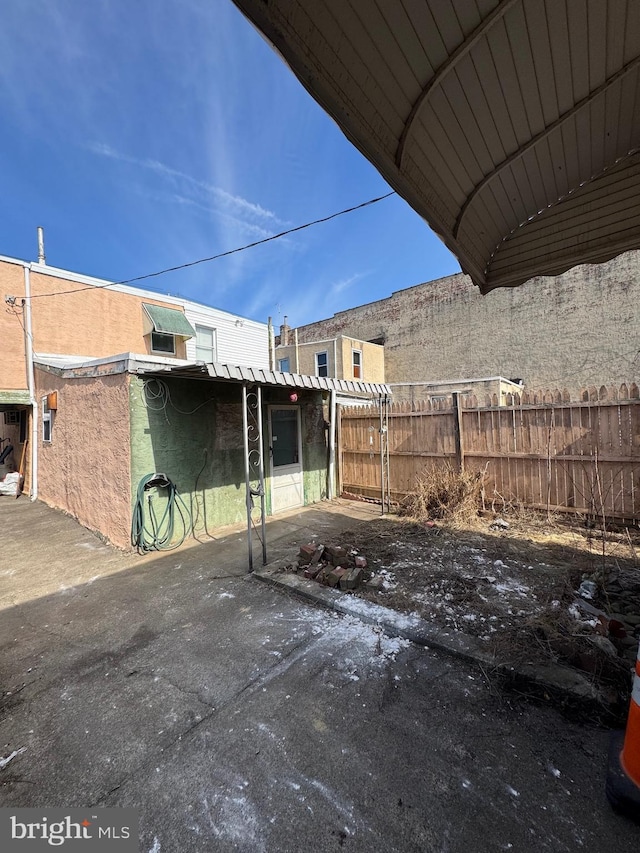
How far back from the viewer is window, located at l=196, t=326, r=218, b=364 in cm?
1143

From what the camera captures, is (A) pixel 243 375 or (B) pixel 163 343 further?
(B) pixel 163 343

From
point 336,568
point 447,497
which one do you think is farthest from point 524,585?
point 447,497

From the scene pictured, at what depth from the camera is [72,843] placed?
4.86 ft

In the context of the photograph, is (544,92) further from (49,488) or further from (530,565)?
(49,488)

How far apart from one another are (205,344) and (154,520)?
7.93m

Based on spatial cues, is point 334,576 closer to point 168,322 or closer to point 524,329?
point 168,322

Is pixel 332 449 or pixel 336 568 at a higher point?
pixel 332 449

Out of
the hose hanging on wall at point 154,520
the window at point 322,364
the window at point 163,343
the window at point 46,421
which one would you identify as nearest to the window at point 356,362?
the window at point 322,364

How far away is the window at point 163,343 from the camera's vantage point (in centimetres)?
1059

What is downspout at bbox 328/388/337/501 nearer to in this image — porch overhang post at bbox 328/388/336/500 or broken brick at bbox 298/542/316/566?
porch overhang post at bbox 328/388/336/500

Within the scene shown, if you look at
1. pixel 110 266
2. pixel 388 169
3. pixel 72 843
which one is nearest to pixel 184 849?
pixel 72 843

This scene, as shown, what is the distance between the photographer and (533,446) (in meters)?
5.80

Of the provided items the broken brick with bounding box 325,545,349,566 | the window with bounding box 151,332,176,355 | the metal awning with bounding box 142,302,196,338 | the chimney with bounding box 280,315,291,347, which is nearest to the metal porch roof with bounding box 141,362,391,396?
the broken brick with bounding box 325,545,349,566

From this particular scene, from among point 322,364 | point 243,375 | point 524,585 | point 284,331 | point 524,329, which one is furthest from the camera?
point 284,331
